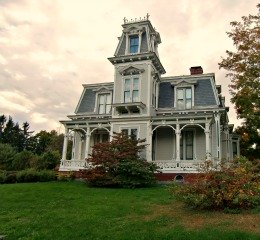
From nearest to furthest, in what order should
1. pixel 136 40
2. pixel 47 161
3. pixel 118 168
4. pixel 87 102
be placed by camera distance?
pixel 118 168 → pixel 136 40 → pixel 87 102 → pixel 47 161

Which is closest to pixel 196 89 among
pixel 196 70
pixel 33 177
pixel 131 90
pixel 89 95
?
pixel 196 70

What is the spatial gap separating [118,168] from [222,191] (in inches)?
374

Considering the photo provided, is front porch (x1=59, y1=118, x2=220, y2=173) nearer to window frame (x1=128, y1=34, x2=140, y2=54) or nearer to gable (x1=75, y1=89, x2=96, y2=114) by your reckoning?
gable (x1=75, y1=89, x2=96, y2=114)

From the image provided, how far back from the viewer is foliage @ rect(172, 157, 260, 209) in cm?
1116

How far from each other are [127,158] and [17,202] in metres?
7.69

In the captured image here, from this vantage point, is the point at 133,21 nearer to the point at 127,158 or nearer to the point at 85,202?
the point at 127,158

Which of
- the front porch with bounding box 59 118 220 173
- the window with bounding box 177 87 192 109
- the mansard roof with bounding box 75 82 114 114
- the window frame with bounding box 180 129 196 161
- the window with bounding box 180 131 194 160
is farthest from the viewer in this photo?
the mansard roof with bounding box 75 82 114 114

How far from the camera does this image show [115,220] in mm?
10688

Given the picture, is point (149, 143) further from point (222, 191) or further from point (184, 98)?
point (222, 191)

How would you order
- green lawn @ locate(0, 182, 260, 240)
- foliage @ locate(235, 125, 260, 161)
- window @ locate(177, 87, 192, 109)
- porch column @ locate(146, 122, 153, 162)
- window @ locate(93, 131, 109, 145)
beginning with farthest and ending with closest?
window @ locate(93, 131, 109, 145), foliage @ locate(235, 125, 260, 161), window @ locate(177, 87, 192, 109), porch column @ locate(146, 122, 153, 162), green lawn @ locate(0, 182, 260, 240)

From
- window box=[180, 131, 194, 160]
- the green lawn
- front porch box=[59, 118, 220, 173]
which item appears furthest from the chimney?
the green lawn

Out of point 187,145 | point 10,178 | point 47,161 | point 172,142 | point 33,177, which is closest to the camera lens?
point 33,177

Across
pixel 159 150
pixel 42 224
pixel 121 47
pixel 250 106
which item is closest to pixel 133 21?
pixel 121 47

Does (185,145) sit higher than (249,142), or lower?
lower
